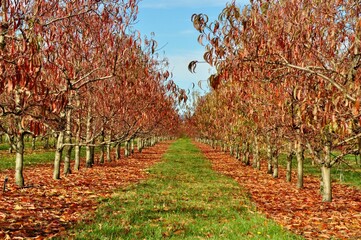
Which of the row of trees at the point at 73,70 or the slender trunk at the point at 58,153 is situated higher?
the row of trees at the point at 73,70

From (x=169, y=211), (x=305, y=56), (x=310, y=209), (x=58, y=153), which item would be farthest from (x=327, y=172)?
(x=58, y=153)

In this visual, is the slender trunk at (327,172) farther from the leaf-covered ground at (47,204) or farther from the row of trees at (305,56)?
the leaf-covered ground at (47,204)

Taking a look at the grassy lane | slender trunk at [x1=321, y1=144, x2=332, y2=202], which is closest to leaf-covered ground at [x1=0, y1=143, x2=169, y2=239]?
the grassy lane

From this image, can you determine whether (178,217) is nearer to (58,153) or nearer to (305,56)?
(305,56)

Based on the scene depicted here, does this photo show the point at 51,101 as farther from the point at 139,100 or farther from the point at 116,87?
the point at 139,100

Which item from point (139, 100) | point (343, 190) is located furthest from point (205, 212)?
point (139, 100)

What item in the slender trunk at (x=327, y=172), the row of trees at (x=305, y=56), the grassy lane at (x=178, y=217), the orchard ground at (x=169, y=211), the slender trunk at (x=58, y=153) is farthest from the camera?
the slender trunk at (x=58, y=153)

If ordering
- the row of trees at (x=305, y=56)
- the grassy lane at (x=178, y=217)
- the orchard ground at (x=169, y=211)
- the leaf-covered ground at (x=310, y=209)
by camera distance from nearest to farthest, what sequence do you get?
the row of trees at (x=305, y=56) → the grassy lane at (x=178, y=217) → the orchard ground at (x=169, y=211) → the leaf-covered ground at (x=310, y=209)

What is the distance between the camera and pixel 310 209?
11766 millimetres

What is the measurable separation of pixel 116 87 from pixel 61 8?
279 inches

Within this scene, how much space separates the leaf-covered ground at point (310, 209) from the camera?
900cm

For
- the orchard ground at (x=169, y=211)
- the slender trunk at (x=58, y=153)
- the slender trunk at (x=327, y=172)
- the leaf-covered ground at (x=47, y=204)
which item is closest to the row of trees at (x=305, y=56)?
the slender trunk at (x=327, y=172)

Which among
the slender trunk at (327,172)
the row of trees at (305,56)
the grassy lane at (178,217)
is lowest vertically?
the grassy lane at (178,217)

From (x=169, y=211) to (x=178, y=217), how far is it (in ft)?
2.75
